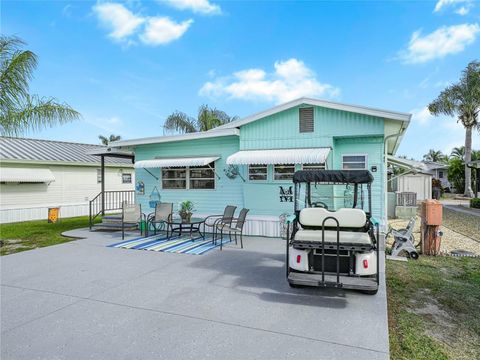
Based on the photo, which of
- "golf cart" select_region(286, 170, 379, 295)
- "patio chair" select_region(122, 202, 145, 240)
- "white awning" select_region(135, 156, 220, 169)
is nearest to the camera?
"golf cart" select_region(286, 170, 379, 295)

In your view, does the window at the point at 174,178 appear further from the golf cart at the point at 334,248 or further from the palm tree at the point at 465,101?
the palm tree at the point at 465,101

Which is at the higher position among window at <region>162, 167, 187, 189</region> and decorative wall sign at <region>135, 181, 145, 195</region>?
window at <region>162, 167, 187, 189</region>

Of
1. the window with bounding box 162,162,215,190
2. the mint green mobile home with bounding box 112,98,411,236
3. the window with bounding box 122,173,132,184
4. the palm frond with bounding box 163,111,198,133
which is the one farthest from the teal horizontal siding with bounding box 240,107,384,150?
the window with bounding box 122,173,132,184

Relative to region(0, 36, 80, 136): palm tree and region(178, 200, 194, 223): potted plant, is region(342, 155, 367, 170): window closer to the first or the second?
region(178, 200, 194, 223): potted plant

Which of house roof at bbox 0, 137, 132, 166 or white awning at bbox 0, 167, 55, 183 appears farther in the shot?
house roof at bbox 0, 137, 132, 166

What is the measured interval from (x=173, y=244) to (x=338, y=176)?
5510mm

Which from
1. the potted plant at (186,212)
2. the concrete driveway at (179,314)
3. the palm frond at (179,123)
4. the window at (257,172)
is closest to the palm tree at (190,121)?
the palm frond at (179,123)

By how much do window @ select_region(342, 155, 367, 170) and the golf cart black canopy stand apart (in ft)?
12.8

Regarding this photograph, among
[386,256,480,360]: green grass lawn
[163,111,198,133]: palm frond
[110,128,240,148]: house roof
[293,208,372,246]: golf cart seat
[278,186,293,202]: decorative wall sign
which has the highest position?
[163,111,198,133]: palm frond

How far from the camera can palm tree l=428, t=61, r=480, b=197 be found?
27.6 meters

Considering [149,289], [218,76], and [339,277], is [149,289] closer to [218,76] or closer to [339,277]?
[339,277]

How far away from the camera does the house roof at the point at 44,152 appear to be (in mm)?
16250

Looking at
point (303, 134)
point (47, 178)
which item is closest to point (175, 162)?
point (303, 134)

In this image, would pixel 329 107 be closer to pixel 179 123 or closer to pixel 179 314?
pixel 179 314
